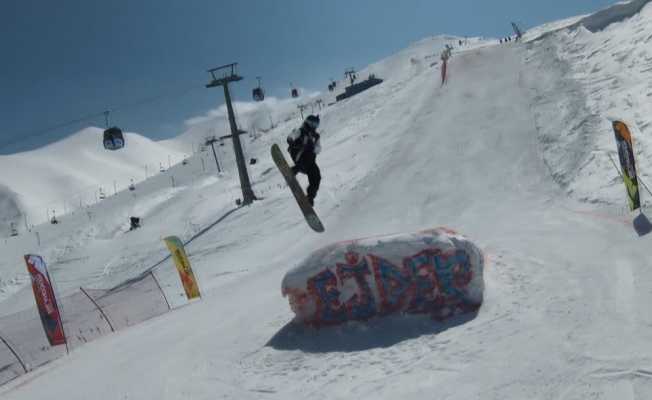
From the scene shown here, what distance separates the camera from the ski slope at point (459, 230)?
839 cm

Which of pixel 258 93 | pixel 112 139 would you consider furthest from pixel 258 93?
pixel 112 139

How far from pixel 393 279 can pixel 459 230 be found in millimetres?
8112

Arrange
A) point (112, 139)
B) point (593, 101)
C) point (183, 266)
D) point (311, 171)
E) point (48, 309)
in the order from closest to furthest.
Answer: point (311, 171) < point (48, 309) < point (183, 266) < point (593, 101) < point (112, 139)

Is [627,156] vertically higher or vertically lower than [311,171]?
lower

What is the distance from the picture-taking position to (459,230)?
18484 mm

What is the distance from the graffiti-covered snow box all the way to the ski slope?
0.40m

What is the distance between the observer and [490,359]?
823cm

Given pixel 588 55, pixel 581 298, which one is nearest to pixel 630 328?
pixel 581 298

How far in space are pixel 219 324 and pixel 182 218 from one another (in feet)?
80.5

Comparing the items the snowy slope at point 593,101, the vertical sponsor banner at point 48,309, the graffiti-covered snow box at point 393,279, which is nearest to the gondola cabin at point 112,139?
the vertical sponsor banner at point 48,309

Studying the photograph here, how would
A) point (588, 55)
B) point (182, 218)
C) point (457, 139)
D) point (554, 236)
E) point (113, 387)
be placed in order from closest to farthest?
1. point (113, 387)
2. point (554, 236)
3. point (457, 139)
4. point (588, 55)
5. point (182, 218)

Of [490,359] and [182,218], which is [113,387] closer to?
[490,359]

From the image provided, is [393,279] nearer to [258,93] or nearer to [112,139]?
[112,139]

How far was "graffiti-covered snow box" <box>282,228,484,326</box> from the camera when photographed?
10.8m
